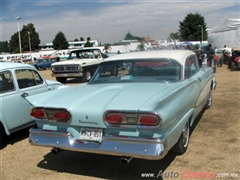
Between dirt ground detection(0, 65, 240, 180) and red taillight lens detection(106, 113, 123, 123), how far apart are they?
87 cm

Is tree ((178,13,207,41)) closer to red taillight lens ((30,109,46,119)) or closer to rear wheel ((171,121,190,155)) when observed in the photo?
rear wheel ((171,121,190,155))

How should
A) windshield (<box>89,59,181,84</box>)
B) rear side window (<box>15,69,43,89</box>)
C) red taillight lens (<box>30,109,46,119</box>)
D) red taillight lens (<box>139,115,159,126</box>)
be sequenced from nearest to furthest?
red taillight lens (<box>139,115,159,126</box>)
red taillight lens (<box>30,109,46,119</box>)
windshield (<box>89,59,181,84</box>)
rear side window (<box>15,69,43,89</box>)

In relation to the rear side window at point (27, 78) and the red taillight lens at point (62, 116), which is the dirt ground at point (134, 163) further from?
the rear side window at point (27, 78)

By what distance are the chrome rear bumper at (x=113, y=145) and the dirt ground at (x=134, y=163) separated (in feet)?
1.76

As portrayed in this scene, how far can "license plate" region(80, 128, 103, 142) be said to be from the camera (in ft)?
10.8

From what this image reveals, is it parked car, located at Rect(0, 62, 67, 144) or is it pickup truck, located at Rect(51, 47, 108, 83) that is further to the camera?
pickup truck, located at Rect(51, 47, 108, 83)

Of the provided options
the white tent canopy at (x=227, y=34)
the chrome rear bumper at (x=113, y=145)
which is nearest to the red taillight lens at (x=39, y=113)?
the chrome rear bumper at (x=113, y=145)

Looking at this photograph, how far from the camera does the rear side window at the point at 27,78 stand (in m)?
5.32

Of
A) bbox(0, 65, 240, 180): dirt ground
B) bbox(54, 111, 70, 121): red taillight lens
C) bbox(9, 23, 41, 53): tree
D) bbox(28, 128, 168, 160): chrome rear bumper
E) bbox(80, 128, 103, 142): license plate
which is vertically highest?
bbox(9, 23, 41, 53): tree

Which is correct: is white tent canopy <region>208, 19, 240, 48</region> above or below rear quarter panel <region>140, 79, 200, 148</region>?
above

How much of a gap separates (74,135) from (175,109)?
1.29 meters

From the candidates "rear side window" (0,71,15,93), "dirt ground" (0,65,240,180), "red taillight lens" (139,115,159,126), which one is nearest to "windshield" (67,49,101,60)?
"rear side window" (0,71,15,93)

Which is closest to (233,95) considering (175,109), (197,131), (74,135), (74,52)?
(197,131)

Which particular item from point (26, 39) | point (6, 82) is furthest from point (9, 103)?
point (26, 39)
